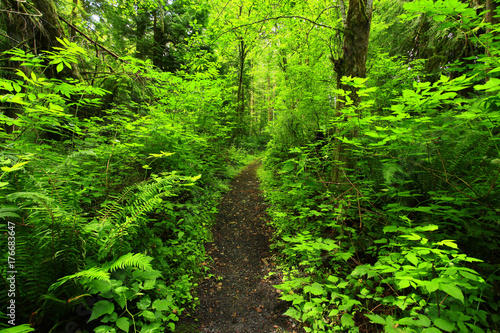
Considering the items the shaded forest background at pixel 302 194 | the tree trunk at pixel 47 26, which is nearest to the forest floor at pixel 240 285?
the shaded forest background at pixel 302 194

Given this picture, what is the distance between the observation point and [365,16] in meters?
3.38

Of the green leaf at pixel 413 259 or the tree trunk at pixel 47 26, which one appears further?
the tree trunk at pixel 47 26

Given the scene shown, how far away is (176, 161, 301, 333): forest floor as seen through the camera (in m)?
2.60

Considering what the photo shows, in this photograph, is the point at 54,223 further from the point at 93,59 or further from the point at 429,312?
the point at 93,59

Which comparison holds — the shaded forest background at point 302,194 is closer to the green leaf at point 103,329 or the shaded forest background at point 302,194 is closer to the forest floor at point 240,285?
the green leaf at point 103,329

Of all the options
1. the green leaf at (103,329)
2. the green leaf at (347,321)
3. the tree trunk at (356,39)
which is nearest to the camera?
the green leaf at (103,329)

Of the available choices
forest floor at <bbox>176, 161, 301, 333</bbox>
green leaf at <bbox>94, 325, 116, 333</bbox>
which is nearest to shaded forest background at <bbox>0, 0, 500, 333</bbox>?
green leaf at <bbox>94, 325, 116, 333</bbox>

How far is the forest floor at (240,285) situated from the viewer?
8.54 ft

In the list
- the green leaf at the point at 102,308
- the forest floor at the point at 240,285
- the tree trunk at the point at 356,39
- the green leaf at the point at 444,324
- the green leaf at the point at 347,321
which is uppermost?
the tree trunk at the point at 356,39

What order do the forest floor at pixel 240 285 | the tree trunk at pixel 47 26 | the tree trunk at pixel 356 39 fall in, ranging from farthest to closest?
the tree trunk at pixel 47 26 → the tree trunk at pixel 356 39 → the forest floor at pixel 240 285

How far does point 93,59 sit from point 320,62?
887cm

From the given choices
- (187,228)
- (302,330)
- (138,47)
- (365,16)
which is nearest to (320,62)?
(365,16)

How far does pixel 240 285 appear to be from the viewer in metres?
3.35

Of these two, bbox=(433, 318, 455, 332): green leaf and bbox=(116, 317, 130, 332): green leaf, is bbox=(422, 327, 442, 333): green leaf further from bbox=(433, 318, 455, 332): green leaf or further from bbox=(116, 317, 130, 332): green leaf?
bbox=(116, 317, 130, 332): green leaf
